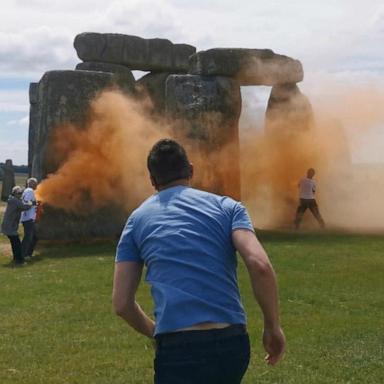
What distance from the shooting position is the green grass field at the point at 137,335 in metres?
7.32

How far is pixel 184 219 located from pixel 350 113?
20.4m

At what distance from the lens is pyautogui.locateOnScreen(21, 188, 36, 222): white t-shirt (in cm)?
1633

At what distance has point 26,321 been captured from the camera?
9.73 metres

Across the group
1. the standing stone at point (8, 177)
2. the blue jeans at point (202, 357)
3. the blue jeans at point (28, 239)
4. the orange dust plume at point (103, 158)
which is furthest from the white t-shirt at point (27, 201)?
the standing stone at point (8, 177)

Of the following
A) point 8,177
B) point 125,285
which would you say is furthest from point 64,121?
point 8,177

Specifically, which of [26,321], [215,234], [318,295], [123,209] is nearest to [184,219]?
[215,234]

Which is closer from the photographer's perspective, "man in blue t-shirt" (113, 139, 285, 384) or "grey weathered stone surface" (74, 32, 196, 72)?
"man in blue t-shirt" (113, 139, 285, 384)

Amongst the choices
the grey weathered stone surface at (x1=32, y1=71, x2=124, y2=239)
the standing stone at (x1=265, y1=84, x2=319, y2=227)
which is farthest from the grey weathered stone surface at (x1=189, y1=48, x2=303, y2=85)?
the grey weathered stone surface at (x1=32, y1=71, x2=124, y2=239)

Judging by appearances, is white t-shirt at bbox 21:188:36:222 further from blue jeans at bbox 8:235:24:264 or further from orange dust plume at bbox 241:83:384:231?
orange dust plume at bbox 241:83:384:231

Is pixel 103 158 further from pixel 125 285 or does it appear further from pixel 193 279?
pixel 193 279

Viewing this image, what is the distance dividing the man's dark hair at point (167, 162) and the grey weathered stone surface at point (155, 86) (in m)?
18.7

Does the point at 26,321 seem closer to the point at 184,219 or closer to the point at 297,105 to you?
the point at 184,219

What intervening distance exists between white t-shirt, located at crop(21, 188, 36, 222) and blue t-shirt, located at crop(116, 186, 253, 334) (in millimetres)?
12392

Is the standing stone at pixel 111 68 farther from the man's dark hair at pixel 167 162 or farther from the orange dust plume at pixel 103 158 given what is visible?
the man's dark hair at pixel 167 162
